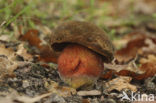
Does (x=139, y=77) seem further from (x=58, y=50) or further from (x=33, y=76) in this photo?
(x=33, y=76)

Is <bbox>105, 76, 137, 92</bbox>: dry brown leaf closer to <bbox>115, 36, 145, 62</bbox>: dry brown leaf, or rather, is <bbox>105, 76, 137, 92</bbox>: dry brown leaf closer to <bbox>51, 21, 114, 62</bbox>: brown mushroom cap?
<bbox>51, 21, 114, 62</bbox>: brown mushroom cap

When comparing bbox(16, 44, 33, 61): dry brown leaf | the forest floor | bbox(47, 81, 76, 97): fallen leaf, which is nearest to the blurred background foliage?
the forest floor

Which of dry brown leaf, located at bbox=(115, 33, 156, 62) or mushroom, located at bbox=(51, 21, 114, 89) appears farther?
dry brown leaf, located at bbox=(115, 33, 156, 62)

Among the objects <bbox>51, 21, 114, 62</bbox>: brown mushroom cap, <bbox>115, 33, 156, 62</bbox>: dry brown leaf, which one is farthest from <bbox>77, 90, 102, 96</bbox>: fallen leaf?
<bbox>115, 33, 156, 62</bbox>: dry brown leaf

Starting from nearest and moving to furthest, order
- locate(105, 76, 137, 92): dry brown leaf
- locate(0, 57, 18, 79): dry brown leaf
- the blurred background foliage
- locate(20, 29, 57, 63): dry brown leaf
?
locate(0, 57, 18, 79): dry brown leaf, locate(105, 76, 137, 92): dry brown leaf, locate(20, 29, 57, 63): dry brown leaf, the blurred background foliage

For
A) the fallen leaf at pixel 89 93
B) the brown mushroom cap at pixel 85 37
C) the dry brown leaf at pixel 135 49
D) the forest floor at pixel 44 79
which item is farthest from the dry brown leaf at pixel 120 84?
the dry brown leaf at pixel 135 49

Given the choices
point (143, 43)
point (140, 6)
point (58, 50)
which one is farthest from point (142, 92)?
point (140, 6)

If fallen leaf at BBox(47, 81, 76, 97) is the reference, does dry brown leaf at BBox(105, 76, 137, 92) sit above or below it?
above

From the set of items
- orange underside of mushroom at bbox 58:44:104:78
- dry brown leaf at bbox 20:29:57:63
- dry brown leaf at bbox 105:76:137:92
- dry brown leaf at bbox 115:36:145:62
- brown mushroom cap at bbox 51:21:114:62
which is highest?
dry brown leaf at bbox 115:36:145:62

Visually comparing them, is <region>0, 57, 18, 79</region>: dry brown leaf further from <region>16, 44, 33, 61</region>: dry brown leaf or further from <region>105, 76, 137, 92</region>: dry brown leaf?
<region>105, 76, 137, 92</region>: dry brown leaf

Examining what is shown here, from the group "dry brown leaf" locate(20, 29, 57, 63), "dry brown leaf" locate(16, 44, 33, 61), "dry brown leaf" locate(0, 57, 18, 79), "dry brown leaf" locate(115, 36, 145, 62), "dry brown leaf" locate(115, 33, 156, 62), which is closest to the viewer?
"dry brown leaf" locate(0, 57, 18, 79)
